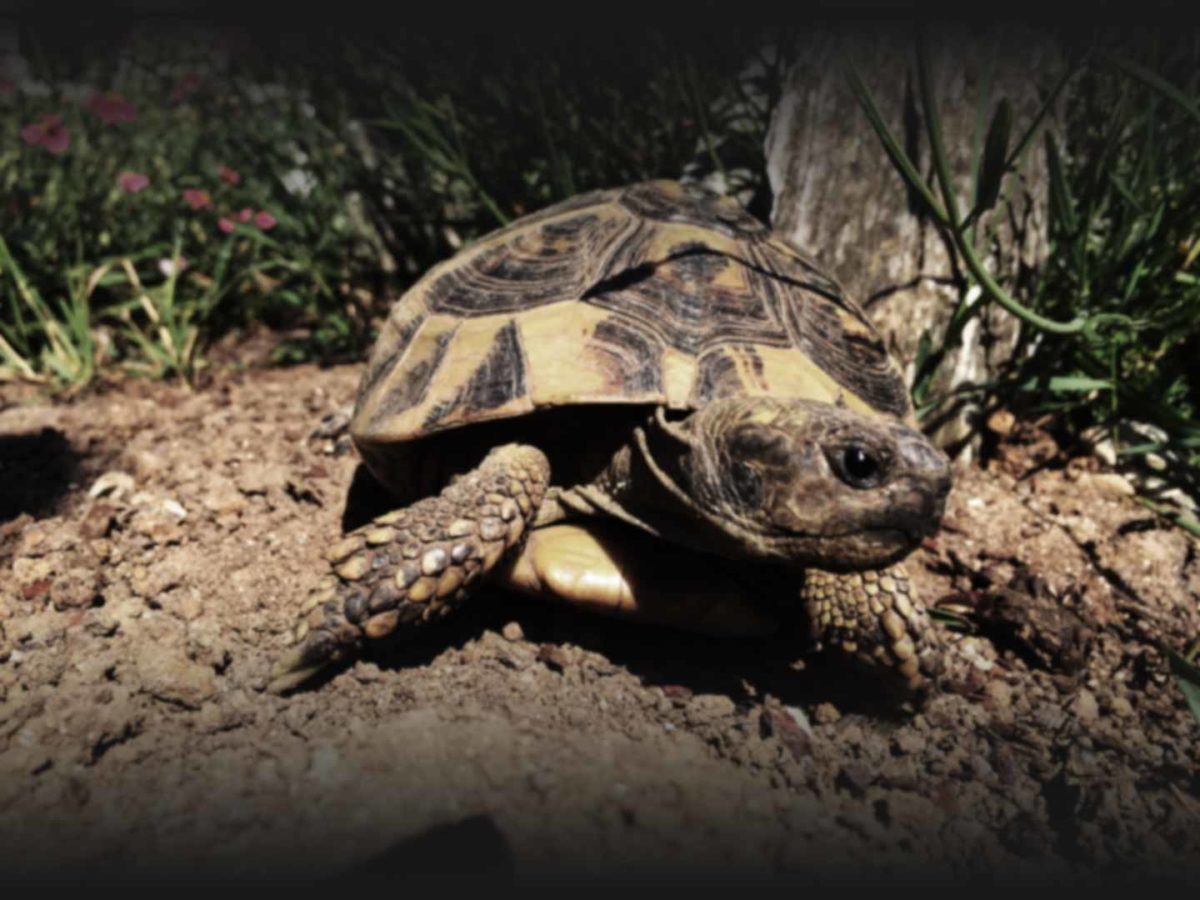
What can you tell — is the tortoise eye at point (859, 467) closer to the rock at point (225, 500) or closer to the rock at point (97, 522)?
the rock at point (225, 500)

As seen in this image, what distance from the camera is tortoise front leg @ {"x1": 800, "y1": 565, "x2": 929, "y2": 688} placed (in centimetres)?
190

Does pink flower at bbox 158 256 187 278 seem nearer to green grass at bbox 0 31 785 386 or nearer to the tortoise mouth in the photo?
green grass at bbox 0 31 785 386

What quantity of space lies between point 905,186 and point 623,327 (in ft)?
3.93

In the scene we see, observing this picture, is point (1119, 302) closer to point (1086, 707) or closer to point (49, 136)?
point (1086, 707)

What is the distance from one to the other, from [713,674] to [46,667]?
136 centimetres

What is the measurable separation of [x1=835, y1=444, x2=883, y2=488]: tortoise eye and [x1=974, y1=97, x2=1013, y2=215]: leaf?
27.4 inches

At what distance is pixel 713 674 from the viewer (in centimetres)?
196

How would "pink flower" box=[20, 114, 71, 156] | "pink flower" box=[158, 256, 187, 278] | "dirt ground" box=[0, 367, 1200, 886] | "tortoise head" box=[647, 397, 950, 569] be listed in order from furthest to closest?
1. "pink flower" box=[158, 256, 187, 278]
2. "pink flower" box=[20, 114, 71, 156]
3. "tortoise head" box=[647, 397, 950, 569]
4. "dirt ground" box=[0, 367, 1200, 886]

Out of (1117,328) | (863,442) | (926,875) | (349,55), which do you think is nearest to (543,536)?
(863,442)

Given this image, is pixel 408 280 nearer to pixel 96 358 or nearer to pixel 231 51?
pixel 96 358

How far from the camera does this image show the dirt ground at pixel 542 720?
132 centimetres

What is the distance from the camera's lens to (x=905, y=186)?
263 cm

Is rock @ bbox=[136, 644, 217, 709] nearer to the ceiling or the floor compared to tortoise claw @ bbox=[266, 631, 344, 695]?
nearer to the floor

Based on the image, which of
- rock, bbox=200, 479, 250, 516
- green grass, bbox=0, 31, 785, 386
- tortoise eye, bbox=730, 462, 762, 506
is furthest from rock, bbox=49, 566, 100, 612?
tortoise eye, bbox=730, 462, 762, 506
